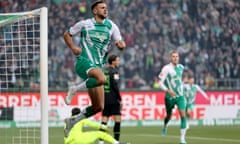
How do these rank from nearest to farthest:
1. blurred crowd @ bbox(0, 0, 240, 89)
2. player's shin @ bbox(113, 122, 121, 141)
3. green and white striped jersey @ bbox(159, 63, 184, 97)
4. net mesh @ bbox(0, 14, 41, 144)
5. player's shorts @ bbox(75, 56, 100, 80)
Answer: player's shorts @ bbox(75, 56, 100, 80), net mesh @ bbox(0, 14, 41, 144), player's shin @ bbox(113, 122, 121, 141), green and white striped jersey @ bbox(159, 63, 184, 97), blurred crowd @ bbox(0, 0, 240, 89)

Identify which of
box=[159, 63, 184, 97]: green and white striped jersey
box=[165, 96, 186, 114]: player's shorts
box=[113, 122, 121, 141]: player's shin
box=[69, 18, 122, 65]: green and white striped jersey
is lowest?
box=[113, 122, 121, 141]: player's shin

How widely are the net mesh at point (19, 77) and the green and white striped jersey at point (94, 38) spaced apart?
90 centimetres

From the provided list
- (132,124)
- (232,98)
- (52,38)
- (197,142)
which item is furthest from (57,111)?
(197,142)

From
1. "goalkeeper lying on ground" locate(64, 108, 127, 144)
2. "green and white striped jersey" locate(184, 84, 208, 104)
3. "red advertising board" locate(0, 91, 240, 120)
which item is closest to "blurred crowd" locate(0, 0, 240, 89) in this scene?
"red advertising board" locate(0, 91, 240, 120)

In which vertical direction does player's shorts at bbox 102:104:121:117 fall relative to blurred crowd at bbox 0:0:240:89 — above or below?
below

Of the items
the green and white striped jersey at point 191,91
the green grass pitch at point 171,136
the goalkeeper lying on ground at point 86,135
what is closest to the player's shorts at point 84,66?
the goalkeeper lying on ground at point 86,135

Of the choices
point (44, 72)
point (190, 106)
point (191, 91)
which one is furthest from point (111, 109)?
point (191, 91)

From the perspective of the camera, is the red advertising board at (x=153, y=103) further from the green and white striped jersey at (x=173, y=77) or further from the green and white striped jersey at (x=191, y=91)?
the green and white striped jersey at (x=173, y=77)

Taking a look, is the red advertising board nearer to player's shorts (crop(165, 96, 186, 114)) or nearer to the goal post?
player's shorts (crop(165, 96, 186, 114))

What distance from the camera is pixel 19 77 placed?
17312 millimetres

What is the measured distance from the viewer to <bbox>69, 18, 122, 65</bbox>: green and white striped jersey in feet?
41.3

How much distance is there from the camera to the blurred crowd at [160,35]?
29953mm

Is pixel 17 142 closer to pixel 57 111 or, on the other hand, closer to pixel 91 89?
pixel 91 89

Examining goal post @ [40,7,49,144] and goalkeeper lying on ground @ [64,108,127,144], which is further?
goal post @ [40,7,49,144]
